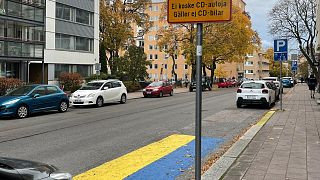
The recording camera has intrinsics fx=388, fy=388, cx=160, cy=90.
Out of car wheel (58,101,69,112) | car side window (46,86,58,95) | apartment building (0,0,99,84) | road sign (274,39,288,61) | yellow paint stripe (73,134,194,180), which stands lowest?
yellow paint stripe (73,134,194,180)

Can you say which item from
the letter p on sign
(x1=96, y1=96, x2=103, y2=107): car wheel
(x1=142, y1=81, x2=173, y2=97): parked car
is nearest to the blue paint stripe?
the letter p on sign

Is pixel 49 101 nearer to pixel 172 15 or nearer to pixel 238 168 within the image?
pixel 238 168

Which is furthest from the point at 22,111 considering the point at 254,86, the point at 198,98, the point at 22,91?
the point at 198,98

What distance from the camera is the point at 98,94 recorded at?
2219 centimetres

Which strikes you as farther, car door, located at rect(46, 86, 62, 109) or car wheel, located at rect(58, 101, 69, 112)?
car wheel, located at rect(58, 101, 69, 112)

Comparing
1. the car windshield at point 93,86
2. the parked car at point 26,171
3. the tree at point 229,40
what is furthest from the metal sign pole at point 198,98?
the tree at point 229,40

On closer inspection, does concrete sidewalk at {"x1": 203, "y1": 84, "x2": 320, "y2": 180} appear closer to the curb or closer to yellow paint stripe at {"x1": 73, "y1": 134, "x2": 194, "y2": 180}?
the curb

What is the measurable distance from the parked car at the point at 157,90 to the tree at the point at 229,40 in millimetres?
19292

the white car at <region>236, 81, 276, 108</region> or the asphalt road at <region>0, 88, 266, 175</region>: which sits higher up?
the white car at <region>236, 81, 276, 108</region>

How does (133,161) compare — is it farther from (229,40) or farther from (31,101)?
(229,40)

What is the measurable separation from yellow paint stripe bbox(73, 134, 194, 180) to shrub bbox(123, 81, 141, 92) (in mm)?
28988

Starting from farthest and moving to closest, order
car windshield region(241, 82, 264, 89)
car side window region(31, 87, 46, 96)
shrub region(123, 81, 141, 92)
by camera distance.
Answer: shrub region(123, 81, 141, 92)
car windshield region(241, 82, 264, 89)
car side window region(31, 87, 46, 96)

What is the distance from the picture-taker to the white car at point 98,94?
21656mm

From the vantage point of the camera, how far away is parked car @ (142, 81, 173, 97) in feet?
107
